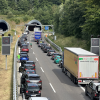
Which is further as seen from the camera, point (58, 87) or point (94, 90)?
point (58, 87)

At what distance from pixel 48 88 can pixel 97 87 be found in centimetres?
722

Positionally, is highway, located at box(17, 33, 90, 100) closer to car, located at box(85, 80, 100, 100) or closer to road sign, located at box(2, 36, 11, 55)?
car, located at box(85, 80, 100, 100)

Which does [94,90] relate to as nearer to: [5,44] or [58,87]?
[58,87]

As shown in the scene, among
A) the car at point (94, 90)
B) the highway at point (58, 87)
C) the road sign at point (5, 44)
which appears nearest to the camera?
the car at point (94, 90)

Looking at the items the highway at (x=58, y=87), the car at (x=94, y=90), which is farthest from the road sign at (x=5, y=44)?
the car at (x=94, y=90)

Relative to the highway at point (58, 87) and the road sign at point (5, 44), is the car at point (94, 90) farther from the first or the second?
the road sign at point (5, 44)

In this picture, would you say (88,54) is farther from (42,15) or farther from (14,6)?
(14,6)

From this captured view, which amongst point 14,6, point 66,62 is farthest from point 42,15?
point 66,62

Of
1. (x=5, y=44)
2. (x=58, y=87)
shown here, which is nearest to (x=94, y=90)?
(x=58, y=87)

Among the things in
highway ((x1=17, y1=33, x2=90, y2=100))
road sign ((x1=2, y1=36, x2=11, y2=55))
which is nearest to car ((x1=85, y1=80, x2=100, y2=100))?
highway ((x1=17, y1=33, x2=90, y2=100))

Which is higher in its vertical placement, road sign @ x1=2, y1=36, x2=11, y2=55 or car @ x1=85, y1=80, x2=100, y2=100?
road sign @ x1=2, y1=36, x2=11, y2=55

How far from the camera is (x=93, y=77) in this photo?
2541cm

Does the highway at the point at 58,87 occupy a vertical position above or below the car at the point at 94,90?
below

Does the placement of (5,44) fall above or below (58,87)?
above
